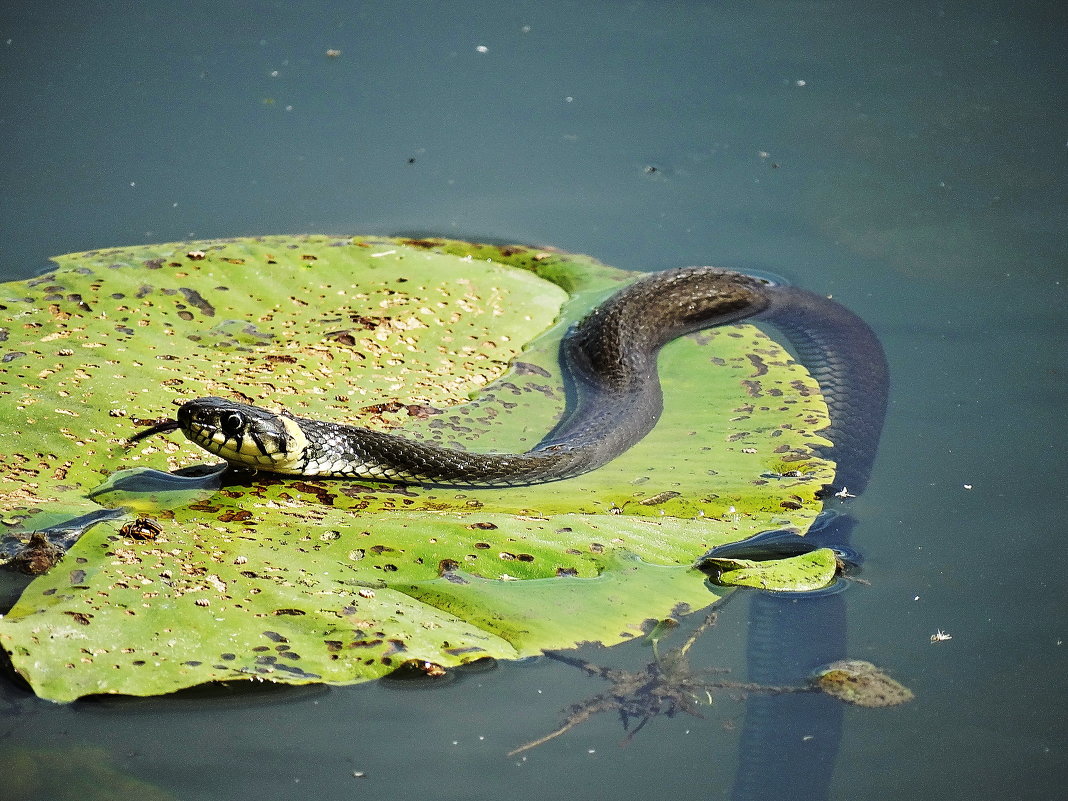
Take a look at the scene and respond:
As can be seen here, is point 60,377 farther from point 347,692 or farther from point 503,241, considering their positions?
point 503,241

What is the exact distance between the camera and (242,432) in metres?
3.88

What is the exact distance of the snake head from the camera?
387cm

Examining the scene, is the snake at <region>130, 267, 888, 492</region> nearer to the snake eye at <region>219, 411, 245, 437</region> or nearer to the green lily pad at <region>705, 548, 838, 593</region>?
the snake eye at <region>219, 411, 245, 437</region>

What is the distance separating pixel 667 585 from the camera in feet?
11.9

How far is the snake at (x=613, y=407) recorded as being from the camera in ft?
13.1

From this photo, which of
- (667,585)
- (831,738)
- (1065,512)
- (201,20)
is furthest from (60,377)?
(201,20)

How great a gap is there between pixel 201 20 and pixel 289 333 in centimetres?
410

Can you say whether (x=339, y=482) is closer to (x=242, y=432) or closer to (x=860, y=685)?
(x=242, y=432)

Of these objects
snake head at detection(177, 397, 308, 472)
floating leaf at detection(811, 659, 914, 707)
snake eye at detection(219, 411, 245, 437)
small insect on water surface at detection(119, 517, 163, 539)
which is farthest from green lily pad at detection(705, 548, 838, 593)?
small insect on water surface at detection(119, 517, 163, 539)

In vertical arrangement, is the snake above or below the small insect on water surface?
above

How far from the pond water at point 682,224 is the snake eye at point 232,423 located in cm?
87

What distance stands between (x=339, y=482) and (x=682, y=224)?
9.96ft

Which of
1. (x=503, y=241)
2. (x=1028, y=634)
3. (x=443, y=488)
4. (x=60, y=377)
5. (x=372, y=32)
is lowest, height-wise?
(x=1028, y=634)

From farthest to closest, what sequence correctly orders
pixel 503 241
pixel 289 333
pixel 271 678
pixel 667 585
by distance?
1. pixel 503 241
2. pixel 289 333
3. pixel 667 585
4. pixel 271 678
